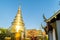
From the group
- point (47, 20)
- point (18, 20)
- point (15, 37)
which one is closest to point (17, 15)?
point (18, 20)

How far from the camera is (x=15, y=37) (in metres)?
19.1

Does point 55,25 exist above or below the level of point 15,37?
above

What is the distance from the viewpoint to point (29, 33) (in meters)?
44.6

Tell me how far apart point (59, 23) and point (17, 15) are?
33141mm

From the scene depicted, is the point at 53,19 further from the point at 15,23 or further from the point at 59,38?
the point at 15,23

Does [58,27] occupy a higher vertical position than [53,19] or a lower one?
lower

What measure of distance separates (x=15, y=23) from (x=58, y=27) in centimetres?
2984

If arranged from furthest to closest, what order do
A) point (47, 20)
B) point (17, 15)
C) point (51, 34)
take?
point (17, 15) → point (51, 34) → point (47, 20)

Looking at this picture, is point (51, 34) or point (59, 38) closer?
point (59, 38)

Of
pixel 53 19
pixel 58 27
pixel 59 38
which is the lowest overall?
pixel 59 38

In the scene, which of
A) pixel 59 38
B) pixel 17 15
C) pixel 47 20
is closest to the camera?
pixel 59 38

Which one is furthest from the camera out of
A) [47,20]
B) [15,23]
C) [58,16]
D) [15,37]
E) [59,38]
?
[15,23]

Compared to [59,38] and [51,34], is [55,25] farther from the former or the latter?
[51,34]

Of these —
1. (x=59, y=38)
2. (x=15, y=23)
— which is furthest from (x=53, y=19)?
(x=15, y=23)
